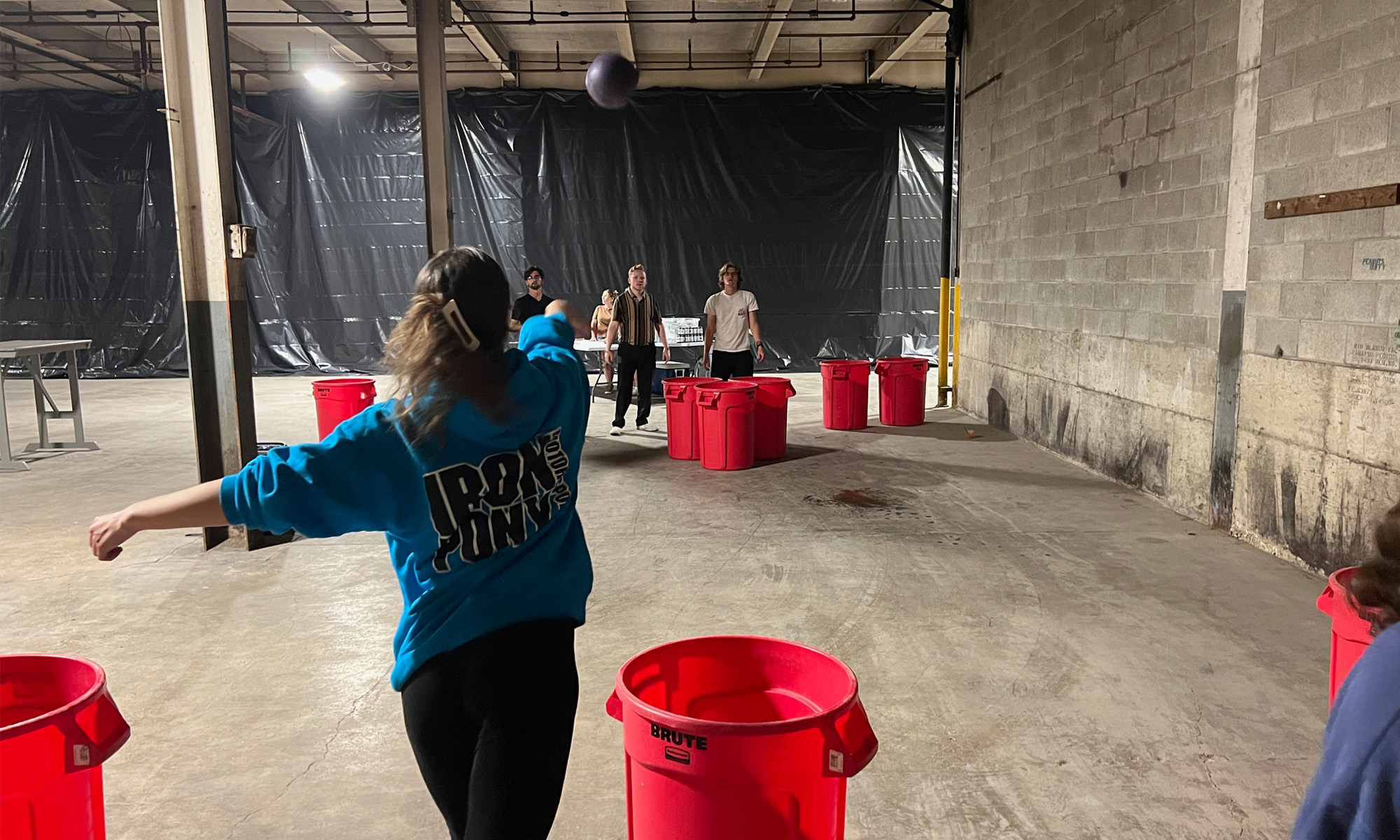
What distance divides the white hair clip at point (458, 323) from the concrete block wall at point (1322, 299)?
4.01 m

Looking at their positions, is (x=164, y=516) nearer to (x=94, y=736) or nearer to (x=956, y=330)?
(x=94, y=736)

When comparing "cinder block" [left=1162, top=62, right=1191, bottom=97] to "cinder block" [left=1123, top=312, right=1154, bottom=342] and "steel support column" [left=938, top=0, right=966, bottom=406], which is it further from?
"steel support column" [left=938, top=0, right=966, bottom=406]

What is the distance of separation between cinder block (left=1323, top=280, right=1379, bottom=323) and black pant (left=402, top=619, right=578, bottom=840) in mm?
4161

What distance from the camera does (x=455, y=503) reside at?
151 cm

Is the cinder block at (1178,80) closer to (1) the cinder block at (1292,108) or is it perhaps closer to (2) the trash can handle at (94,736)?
(1) the cinder block at (1292,108)

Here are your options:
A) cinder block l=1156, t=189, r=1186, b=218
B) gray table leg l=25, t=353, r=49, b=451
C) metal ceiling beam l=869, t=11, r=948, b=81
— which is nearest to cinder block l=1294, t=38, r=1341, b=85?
cinder block l=1156, t=189, r=1186, b=218

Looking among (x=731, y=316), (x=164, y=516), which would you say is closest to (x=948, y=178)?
(x=731, y=316)

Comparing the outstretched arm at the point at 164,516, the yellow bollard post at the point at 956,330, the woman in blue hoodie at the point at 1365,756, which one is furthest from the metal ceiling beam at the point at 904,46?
the woman in blue hoodie at the point at 1365,756

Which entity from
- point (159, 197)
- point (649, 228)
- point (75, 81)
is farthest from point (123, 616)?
point (75, 81)

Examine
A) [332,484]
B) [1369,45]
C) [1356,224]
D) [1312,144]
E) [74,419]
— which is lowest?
[74,419]

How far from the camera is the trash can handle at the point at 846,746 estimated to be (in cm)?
149

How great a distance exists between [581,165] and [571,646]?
1266 cm

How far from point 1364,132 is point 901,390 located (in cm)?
483

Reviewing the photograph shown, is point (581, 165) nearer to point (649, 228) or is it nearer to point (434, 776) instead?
point (649, 228)
